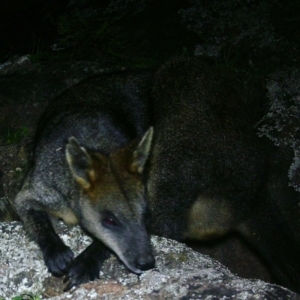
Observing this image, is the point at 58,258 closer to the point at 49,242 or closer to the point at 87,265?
the point at 87,265

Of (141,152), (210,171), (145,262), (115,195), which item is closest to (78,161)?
(115,195)

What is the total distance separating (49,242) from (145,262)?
3.64ft

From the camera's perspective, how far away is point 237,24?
9531 mm

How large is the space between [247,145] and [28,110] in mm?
3587

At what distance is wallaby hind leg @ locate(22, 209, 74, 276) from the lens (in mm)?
4886

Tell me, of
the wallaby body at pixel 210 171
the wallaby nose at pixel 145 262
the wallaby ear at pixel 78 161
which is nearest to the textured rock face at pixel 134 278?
the wallaby nose at pixel 145 262

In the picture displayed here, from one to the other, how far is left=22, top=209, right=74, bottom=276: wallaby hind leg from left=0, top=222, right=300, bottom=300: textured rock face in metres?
0.08

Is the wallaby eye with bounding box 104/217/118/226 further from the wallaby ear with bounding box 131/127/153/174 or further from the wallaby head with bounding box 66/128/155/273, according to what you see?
the wallaby ear with bounding box 131/127/153/174

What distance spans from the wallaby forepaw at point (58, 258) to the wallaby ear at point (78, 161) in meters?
0.58

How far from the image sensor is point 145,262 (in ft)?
15.2

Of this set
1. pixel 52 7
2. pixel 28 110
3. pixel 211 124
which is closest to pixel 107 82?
pixel 211 124

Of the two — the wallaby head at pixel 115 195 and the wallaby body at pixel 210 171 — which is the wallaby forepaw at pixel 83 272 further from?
the wallaby body at pixel 210 171

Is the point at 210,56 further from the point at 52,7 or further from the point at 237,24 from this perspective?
the point at 52,7

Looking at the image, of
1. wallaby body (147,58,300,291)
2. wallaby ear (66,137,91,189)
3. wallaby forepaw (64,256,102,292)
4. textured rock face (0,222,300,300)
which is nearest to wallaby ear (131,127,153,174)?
wallaby ear (66,137,91,189)
